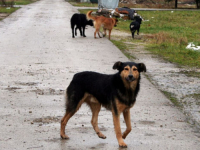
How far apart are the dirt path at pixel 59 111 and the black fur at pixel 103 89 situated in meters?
0.61

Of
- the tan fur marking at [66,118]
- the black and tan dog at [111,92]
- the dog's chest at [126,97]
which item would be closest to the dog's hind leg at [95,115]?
the black and tan dog at [111,92]

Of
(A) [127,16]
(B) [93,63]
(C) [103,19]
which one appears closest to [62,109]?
(B) [93,63]

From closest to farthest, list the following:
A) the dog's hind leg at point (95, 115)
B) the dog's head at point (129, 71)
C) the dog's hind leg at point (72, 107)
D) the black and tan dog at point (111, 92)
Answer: the dog's head at point (129, 71), the black and tan dog at point (111, 92), the dog's hind leg at point (72, 107), the dog's hind leg at point (95, 115)

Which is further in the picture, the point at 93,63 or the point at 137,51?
the point at 137,51

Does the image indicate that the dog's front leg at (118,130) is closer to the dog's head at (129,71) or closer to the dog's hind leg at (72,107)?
A: the dog's head at (129,71)

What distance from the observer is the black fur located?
242 inches

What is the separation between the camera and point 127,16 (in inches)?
1378

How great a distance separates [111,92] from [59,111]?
226 cm

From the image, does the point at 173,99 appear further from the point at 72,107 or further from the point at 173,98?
the point at 72,107

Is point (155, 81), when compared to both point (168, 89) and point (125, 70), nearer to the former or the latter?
point (168, 89)

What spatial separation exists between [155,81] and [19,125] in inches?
190

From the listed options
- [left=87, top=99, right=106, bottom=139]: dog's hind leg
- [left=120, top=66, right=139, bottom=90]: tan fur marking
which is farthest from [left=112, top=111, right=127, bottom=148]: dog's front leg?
[left=87, top=99, right=106, bottom=139]: dog's hind leg

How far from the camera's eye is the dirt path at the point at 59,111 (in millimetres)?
6602

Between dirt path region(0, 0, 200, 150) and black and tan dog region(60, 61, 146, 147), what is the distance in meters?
0.36
